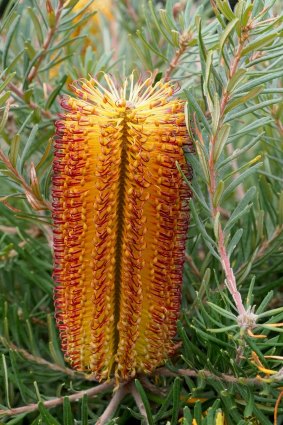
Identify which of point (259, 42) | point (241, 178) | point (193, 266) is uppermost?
point (259, 42)

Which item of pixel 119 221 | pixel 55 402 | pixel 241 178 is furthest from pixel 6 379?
pixel 241 178

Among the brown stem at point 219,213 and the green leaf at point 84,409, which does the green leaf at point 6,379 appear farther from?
the brown stem at point 219,213

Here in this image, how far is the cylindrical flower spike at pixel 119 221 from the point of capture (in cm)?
58

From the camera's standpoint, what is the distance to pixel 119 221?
23.8 inches

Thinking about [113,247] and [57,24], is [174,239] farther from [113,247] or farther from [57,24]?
[57,24]

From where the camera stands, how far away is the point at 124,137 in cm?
58

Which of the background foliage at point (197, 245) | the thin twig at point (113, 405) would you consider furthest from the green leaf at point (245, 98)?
the thin twig at point (113, 405)

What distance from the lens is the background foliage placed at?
556mm

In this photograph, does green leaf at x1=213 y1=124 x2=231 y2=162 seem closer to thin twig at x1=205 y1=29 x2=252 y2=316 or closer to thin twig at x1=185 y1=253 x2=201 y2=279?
thin twig at x1=205 y1=29 x2=252 y2=316

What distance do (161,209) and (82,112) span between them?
112 millimetres

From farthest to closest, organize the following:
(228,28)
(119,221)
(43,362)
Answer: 1. (43,362)
2. (119,221)
3. (228,28)

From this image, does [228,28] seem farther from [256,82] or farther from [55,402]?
[55,402]

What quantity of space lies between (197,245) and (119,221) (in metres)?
0.21

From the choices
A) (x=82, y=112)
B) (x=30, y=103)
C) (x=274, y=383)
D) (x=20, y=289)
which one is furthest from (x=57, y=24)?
(x=274, y=383)
